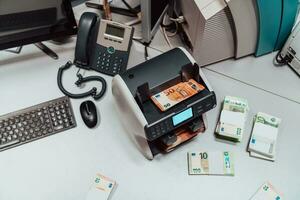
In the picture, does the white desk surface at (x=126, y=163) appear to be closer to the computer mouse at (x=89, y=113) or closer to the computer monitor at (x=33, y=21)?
the computer mouse at (x=89, y=113)

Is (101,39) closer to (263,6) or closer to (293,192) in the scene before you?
(263,6)

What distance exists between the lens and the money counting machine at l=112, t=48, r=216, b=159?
82cm

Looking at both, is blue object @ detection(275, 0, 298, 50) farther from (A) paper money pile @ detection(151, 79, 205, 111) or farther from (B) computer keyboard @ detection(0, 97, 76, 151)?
(B) computer keyboard @ detection(0, 97, 76, 151)

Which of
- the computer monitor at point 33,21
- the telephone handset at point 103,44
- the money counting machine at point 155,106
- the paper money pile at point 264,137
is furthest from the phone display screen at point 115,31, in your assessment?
the paper money pile at point 264,137

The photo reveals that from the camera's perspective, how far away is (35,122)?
100cm

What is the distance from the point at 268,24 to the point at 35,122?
2.89 ft

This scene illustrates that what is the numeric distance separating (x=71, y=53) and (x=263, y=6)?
73 cm

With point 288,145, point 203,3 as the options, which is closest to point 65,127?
point 203,3

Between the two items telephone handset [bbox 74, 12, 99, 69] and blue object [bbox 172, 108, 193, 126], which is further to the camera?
telephone handset [bbox 74, 12, 99, 69]

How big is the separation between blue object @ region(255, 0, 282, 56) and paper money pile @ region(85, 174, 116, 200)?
73 centimetres

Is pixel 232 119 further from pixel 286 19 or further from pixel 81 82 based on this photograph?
pixel 81 82

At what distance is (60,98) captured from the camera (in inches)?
41.3

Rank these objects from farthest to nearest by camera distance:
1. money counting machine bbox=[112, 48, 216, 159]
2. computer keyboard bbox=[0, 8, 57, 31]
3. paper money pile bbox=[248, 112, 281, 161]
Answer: computer keyboard bbox=[0, 8, 57, 31]
paper money pile bbox=[248, 112, 281, 161]
money counting machine bbox=[112, 48, 216, 159]

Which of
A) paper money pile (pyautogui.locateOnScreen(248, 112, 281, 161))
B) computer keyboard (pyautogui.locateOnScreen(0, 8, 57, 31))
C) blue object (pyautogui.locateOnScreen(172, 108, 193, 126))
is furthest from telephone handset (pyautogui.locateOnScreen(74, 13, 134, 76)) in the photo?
paper money pile (pyautogui.locateOnScreen(248, 112, 281, 161))
